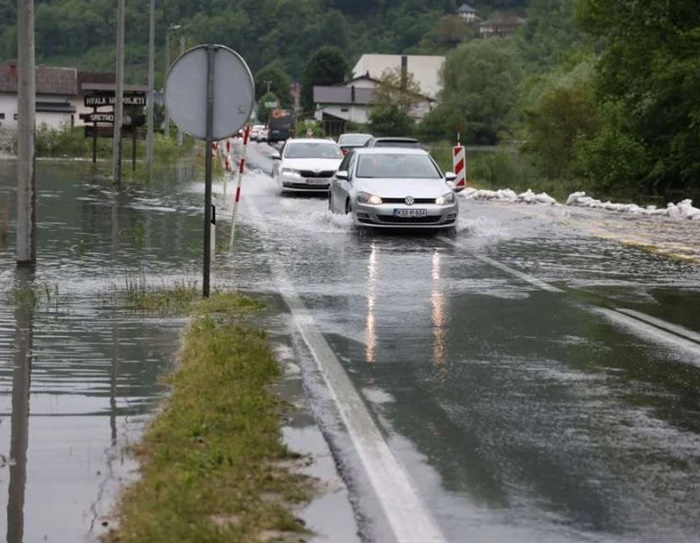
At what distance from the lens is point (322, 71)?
178875 mm

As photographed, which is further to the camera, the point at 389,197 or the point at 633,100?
the point at 633,100

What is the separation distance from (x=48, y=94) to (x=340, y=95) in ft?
206

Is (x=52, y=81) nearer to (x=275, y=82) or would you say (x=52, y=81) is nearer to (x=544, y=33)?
(x=275, y=82)

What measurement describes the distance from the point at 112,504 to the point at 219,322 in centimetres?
553

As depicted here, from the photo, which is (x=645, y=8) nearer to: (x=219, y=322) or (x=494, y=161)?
(x=494, y=161)

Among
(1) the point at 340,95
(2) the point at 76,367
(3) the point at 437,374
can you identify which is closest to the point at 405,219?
(3) the point at 437,374

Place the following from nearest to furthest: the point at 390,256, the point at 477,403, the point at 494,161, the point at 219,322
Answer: the point at 477,403
the point at 219,322
the point at 390,256
the point at 494,161

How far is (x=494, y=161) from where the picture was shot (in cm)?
4747

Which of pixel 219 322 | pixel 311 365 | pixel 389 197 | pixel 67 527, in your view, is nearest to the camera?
pixel 67 527

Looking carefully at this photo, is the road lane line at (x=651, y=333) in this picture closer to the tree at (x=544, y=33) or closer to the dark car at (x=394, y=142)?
the dark car at (x=394, y=142)

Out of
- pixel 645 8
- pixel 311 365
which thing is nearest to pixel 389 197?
pixel 311 365

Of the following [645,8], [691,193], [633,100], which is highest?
[645,8]

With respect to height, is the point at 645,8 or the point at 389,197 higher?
the point at 645,8

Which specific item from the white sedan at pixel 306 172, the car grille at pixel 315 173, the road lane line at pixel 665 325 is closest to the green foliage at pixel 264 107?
the white sedan at pixel 306 172
